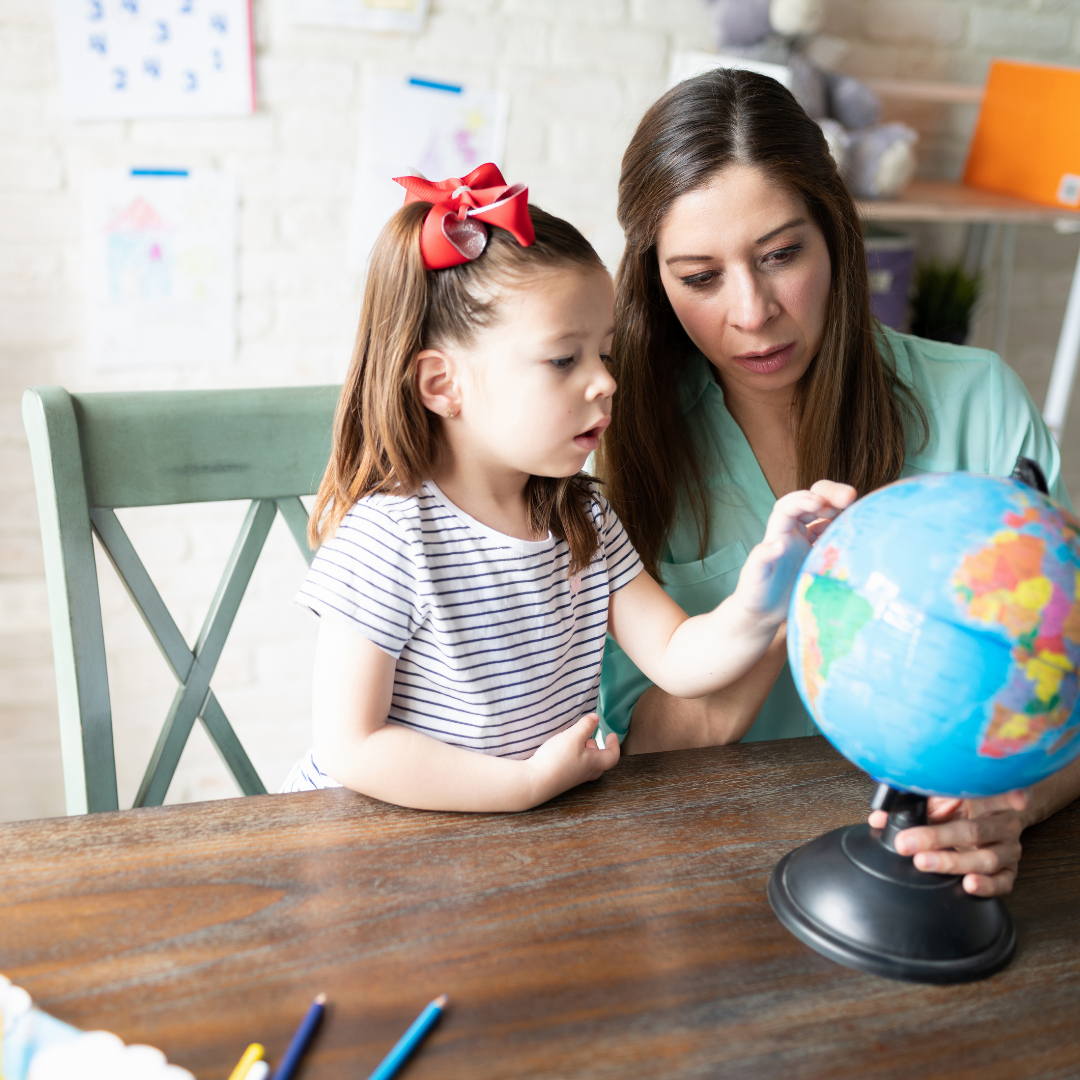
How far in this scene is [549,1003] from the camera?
0.64 m

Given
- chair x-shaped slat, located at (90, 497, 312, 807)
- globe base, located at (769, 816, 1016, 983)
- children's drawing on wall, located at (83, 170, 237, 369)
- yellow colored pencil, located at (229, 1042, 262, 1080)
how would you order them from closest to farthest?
1. yellow colored pencil, located at (229, 1042, 262, 1080)
2. globe base, located at (769, 816, 1016, 983)
3. chair x-shaped slat, located at (90, 497, 312, 807)
4. children's drawing on wall, located at (83, 170, 237, 369)

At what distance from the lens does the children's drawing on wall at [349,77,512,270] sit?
6.52ft

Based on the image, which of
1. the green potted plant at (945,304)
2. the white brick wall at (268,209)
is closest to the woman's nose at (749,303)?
the white brick wall at (268,209)

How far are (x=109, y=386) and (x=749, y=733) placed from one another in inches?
54.6

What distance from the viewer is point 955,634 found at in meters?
0.60

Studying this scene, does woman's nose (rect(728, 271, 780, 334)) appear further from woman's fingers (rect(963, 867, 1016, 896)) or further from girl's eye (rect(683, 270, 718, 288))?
woman's fingers (rect(963, 867, 1016, 896))

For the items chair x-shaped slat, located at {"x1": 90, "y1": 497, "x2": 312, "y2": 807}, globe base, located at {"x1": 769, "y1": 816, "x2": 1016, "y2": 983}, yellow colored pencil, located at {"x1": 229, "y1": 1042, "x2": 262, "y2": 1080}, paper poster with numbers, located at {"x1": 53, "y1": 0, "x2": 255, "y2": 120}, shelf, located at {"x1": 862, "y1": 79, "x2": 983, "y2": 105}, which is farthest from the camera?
shelf, located at {"x1": 862, "y1": 79, "x2": 983, "y2": 105}

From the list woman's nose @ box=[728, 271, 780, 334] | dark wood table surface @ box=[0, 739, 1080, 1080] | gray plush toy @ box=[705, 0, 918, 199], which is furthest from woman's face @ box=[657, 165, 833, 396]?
gray plush toy @ box=[705, 0, 918, 199]

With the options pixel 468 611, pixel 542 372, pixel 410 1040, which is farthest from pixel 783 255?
pixel 410 1040

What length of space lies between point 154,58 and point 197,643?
4.06ft

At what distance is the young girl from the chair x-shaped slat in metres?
0.17

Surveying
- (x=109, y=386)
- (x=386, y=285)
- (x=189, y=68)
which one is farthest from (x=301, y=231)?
(x=386, y=285)

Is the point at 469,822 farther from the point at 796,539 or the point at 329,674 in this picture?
the point at 796,539

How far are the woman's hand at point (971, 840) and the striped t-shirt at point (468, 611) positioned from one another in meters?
0.35
